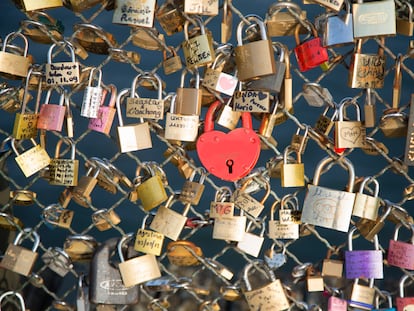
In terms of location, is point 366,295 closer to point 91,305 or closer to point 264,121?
point 264,121

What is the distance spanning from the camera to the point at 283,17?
98.9 inches

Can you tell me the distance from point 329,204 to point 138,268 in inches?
24.5

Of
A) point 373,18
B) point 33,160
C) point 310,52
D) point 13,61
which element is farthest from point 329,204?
point 13,61

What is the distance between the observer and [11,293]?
285 cm

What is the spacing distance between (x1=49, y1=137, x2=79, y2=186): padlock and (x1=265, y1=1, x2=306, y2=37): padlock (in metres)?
0.71

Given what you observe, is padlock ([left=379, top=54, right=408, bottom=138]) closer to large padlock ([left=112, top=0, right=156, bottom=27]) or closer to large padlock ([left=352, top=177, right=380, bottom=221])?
large padlock ([left=352, top=177, right=380, bottom=221])

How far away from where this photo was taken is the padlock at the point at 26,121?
2.69 meters

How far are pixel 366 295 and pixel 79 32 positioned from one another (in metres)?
1.17

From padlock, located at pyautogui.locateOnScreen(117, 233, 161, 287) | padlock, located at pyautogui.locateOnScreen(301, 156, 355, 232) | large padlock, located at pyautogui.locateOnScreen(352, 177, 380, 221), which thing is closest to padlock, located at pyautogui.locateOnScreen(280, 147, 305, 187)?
padlock, located at pyautogui.locateOnScreen(301, 156, 355, 232)

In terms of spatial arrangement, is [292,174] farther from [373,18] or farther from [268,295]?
[373,18]

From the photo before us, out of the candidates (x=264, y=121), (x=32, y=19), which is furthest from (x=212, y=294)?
(x=32, y=19)

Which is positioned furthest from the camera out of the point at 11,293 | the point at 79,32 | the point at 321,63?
the point at 11,293

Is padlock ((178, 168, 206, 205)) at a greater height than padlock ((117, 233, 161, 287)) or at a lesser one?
greater

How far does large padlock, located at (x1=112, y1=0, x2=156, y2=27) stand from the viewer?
252cm
